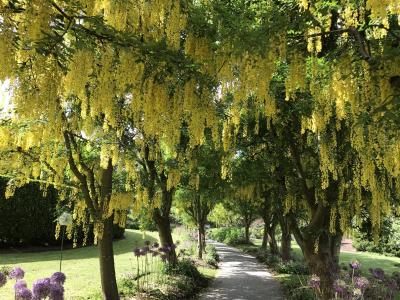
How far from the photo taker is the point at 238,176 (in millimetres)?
11531

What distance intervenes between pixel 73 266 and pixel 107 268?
8521mm

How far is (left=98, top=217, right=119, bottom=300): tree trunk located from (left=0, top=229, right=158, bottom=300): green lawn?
5.68 ft

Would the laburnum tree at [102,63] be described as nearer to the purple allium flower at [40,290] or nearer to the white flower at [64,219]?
the purple allium flower at [40,290]

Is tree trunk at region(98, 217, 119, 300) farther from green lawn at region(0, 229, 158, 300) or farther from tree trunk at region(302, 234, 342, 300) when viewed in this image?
tree trunk at region(302, 234, 342, 300)

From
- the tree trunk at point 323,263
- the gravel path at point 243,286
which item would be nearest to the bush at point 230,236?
the gravel path at point 243,286

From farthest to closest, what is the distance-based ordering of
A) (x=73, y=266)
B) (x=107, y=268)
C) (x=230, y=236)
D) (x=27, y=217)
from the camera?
(x=230, y=236) < (x=27, y=217) < (x=73, y=266) < (x=107, y=268)

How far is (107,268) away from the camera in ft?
28.2

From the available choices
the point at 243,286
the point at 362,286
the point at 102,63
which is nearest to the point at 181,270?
the point at 243,286

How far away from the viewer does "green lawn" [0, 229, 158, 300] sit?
11.3 meters

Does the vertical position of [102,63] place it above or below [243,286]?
above

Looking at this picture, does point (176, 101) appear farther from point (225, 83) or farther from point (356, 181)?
point (356, 181)

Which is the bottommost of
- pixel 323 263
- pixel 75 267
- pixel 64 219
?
pixel 75 267

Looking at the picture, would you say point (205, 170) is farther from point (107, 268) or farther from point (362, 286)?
point (362, 286)

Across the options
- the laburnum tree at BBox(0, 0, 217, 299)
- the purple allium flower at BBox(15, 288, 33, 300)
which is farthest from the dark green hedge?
the purple allium flower at BBox(15, 288, 33, 300)
